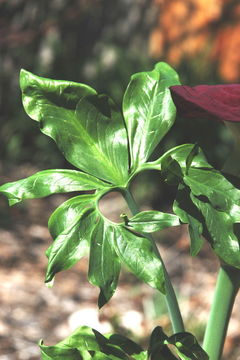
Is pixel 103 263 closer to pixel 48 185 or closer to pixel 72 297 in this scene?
pixel 48 185

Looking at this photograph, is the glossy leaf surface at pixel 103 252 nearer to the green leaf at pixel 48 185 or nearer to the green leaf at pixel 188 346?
the green leaf at pixel 48 185

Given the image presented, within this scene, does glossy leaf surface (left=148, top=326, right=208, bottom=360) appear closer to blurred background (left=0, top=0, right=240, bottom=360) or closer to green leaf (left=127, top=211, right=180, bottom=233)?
green leaf (left=127, top=211, right=180, bottom=233)

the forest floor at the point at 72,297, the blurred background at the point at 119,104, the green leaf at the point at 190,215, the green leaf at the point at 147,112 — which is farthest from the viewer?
Answer: the blurred background at the point at 119,104

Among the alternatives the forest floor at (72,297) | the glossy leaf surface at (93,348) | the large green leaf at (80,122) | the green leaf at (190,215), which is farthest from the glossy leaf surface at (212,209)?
the forest floor at (72,297)

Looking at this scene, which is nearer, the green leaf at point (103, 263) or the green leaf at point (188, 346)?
the green leaf at point (103, 263)

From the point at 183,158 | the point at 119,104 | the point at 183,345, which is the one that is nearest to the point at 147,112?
the point at 183,158

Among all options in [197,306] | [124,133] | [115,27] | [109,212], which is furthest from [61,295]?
[115,27]

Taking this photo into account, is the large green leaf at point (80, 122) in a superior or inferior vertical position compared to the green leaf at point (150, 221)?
superior
